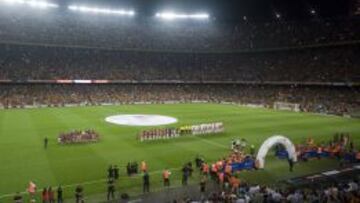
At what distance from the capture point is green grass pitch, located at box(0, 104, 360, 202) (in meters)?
22.1

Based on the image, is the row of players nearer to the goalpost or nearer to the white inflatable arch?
the white inflatable arch

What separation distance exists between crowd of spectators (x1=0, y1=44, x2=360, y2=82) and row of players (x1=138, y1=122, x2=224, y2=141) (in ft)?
108

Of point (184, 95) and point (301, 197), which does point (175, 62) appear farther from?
point (301, 197)

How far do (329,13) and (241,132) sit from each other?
43.5 metres

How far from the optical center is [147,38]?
269 ft

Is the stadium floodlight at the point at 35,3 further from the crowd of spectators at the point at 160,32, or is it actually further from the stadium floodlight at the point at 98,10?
the stadium floodlight at the point at 98,10

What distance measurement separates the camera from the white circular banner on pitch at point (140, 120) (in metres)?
41.2

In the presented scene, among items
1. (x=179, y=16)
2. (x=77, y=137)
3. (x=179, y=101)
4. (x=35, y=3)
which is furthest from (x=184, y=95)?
(x=77, y=137)

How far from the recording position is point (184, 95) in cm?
7469

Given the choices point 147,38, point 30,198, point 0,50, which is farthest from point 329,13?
point 30,198

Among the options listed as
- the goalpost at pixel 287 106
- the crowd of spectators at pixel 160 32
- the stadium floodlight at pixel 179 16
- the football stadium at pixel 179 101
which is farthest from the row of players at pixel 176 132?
the stadium floodlight at pixel 179 16

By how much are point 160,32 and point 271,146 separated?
212ft

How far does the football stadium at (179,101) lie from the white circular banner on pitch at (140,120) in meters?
0.22

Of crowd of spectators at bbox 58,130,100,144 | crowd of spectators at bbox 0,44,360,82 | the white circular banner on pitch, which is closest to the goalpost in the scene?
crowd of spectators at bbox 0,44,360,82
